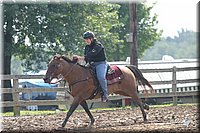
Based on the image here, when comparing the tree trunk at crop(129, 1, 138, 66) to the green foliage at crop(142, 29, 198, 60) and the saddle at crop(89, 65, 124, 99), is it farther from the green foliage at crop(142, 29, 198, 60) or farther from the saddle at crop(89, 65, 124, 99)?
the saddle at crop(89, 65, 124, 99)

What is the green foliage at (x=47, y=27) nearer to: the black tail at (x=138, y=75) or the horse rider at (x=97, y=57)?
the black tail at (x=138, y=75)

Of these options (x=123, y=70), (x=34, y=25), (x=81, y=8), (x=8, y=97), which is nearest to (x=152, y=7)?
(x=81, y=8)

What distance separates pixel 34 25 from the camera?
22828mm

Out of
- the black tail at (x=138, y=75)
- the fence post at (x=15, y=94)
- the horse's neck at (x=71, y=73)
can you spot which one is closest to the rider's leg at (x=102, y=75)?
the horse's neck at (x=71, y=73)

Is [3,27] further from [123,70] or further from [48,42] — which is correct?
[123,70]

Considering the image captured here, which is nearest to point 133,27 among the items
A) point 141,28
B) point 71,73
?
point 71,73

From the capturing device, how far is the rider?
981cm

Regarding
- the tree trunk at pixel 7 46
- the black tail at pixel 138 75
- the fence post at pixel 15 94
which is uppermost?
the tree trunk at pixel 7 46

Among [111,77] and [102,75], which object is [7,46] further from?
[102,75]

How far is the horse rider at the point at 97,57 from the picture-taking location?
9812mm

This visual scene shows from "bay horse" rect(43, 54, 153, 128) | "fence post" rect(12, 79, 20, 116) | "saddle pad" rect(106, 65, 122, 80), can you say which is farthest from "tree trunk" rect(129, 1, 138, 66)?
"bay horse" rect(43, 54, 153, 128)

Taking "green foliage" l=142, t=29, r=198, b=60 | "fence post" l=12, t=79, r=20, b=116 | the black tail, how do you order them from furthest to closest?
1. "green foliage" l=142, t=29, r=198, b=60
2. "fence post" l=12, t=79, r=20, b=116
3. the black tail

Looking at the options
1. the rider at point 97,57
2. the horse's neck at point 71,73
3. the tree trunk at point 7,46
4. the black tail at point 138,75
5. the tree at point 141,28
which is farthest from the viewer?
the tree at point 141,28

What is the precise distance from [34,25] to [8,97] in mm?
3964
